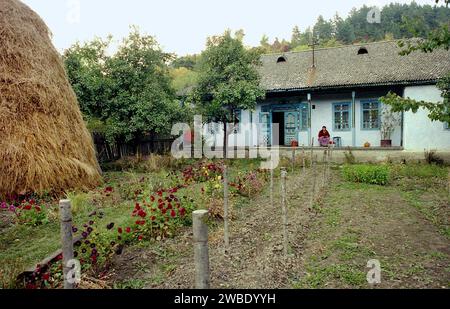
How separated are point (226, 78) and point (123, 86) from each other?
4219mm

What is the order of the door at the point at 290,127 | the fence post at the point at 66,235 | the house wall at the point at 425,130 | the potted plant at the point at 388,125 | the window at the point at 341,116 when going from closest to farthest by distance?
the fence post at the point at 66,235 → the house wall at the point at 425,130 → the potted plant at the point at 388,125 → the window at the point at 341,116 → the door at the point at 290,127

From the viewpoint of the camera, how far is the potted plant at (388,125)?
56.0 ft

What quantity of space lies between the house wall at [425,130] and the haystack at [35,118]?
14.1 metres

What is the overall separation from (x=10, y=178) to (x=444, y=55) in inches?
783

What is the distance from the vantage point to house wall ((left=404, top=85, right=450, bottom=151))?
15.7m

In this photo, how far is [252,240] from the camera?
5.30m

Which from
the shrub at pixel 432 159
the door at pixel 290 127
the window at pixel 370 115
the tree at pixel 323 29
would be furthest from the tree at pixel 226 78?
the tree at pixel 323 29

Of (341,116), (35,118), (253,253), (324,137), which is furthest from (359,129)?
(35,118)

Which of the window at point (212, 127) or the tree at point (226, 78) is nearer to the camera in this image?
the tree at point (226, 78)

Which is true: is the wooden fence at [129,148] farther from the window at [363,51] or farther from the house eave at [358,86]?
the window at [363,51]

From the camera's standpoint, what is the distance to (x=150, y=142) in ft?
52.1

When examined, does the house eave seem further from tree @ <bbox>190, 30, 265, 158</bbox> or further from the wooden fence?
the wooden fence
